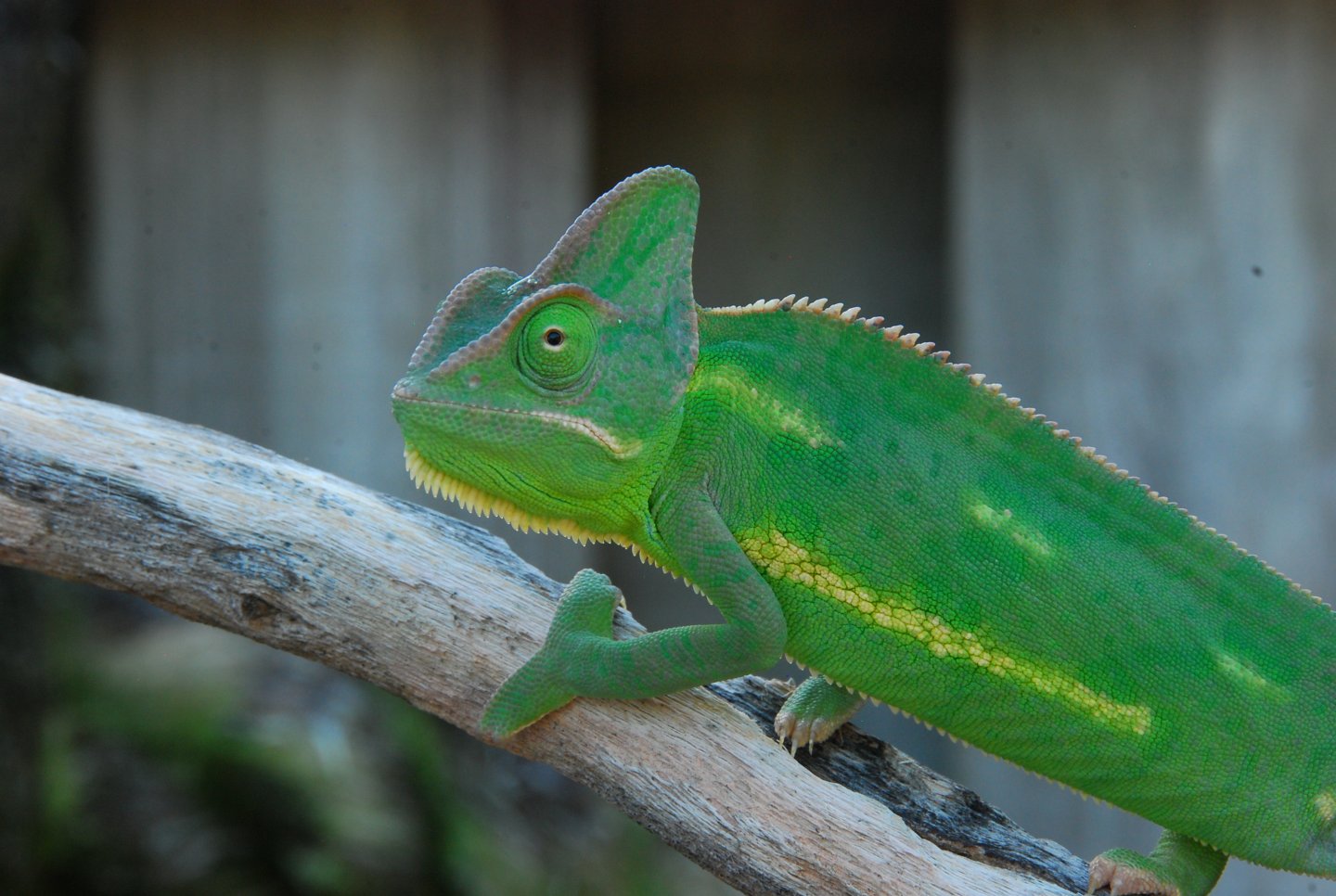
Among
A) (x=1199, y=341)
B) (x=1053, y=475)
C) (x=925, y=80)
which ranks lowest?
(x=1053, y=475)

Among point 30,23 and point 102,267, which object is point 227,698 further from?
point 30,23

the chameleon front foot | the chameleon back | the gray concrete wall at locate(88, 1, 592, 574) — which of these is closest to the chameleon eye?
the chameleon back

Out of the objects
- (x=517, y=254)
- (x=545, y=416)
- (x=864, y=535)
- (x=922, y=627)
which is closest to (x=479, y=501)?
(x=545, y=416)

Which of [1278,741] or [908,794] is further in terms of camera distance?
[908,794]

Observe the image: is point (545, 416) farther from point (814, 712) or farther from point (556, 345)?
point (814, 712)

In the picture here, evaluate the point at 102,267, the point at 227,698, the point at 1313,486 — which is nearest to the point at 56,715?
the point at 227,698

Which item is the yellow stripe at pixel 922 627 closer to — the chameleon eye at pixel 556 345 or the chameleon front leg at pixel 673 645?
the chameleon front leg at pixel 673 645

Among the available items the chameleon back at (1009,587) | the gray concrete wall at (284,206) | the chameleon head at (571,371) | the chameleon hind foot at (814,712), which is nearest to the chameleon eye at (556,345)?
the chameleon head at (571,371)

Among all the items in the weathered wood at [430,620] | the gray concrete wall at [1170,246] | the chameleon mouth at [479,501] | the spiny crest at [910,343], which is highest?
the gray concrete wall at [1170,246]
